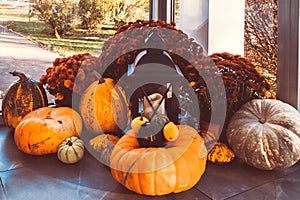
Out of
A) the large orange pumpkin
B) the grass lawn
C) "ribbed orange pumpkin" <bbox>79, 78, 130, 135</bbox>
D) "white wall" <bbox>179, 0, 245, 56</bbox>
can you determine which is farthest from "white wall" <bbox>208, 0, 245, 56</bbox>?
the large orange pumpkin

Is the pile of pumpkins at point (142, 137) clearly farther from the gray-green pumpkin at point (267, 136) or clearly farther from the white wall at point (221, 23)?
the white wall at point (221, 23)

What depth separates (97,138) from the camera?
1.10 m

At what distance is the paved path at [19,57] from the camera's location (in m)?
1.49

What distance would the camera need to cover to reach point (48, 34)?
1.58 meters

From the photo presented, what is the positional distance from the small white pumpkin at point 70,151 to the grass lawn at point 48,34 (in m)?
0.72

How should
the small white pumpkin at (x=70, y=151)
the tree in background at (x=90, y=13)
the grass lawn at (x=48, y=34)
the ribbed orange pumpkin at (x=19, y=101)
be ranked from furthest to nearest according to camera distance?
1. the tree in background at (x=90, y=13)
2. the grass lawn at (x=48, y=34)
3. the ribbed orange pumpkin at (x=19, y=101)
4. the small white pumpkin at (x=70, y=151)

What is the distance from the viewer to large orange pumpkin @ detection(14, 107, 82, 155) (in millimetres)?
1052

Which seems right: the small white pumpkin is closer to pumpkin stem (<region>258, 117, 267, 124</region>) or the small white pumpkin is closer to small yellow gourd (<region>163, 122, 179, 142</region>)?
small yellow gourd (<region>163, 122, 179, 142</region>)

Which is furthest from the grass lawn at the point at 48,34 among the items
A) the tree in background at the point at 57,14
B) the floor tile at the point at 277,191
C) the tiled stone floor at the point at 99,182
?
the floor tile at the point at 277,191

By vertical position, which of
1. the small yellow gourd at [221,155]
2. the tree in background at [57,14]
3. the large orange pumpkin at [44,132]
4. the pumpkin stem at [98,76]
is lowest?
the small yellow gourd at [221,155]

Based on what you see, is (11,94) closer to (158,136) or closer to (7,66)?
(7,66)

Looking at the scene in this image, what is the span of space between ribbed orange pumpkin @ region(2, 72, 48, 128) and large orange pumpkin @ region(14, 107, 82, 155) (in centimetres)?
16

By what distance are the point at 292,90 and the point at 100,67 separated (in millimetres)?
771

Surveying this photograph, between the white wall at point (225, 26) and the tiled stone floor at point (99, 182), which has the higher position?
the white wall at point (225, 26)
